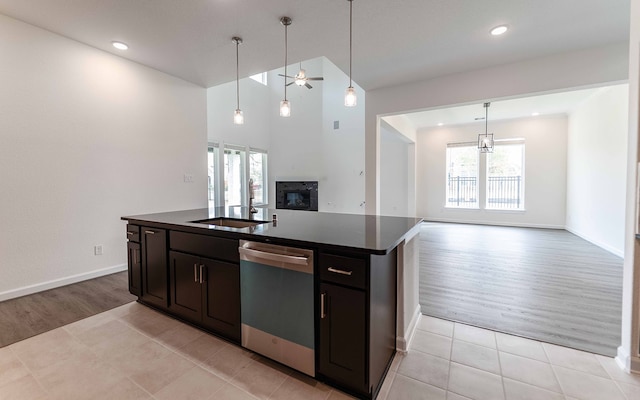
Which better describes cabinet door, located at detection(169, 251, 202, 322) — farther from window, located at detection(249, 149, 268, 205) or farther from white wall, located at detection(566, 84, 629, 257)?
white wall, located at detection(566, 84, 629, 257)

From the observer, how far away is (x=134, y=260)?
8.66 ft

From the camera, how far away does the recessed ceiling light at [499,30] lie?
272cm

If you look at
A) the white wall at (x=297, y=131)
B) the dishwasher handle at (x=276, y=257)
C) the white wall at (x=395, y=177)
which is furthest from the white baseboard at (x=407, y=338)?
the white wall at (x=395, y=177)

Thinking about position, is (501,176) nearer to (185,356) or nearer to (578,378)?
(578,378)

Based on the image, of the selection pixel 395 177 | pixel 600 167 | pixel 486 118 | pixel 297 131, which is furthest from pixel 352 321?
pixel 395 177

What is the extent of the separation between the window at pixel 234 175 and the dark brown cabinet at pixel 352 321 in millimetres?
5645

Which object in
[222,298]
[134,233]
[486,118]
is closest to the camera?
[222,298]

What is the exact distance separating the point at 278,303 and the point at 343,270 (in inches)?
21.5

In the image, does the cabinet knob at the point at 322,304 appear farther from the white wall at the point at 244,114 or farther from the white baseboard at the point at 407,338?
the white wall at the point at 244,114

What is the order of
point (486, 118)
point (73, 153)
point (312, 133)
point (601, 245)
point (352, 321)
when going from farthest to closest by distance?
point (312, 133), point (486, 118), point (601, 245), point (73, 153), point (352, 321)

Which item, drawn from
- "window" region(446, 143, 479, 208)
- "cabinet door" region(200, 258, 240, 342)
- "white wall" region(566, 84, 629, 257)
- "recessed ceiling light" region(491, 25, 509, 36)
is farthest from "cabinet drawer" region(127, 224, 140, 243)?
"window" region(446, 143, 479, 208)

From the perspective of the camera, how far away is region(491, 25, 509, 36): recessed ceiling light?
107 inches

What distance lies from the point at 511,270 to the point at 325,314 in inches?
137

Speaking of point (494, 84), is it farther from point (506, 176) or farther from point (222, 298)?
point (506, 176)
